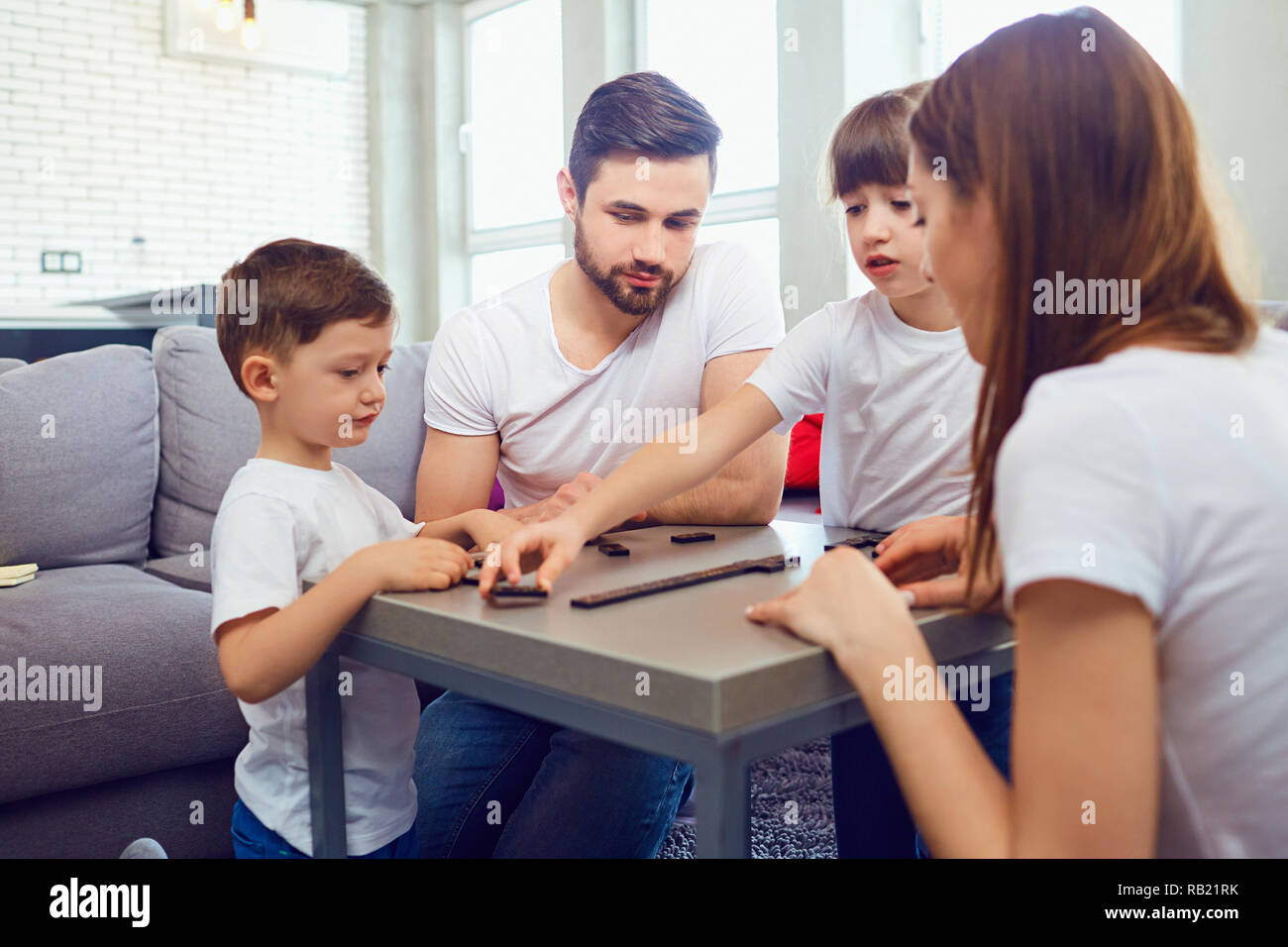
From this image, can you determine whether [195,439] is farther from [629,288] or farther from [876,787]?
[876,787]

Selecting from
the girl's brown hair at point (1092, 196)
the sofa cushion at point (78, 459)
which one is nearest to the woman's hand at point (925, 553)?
the girl's brown hair at point (1092, 196)

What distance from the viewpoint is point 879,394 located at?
57.3 inches

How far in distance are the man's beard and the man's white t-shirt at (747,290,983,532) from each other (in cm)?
33

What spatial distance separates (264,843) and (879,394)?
0.93 m

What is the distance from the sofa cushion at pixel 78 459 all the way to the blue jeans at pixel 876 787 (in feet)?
5.17

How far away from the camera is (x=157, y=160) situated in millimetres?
6520

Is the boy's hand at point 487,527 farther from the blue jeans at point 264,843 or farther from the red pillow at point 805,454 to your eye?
the red pillow at point 805,454

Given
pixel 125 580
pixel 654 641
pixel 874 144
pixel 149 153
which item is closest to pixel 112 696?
pixel 125 580

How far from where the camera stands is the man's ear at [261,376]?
46.6 inches

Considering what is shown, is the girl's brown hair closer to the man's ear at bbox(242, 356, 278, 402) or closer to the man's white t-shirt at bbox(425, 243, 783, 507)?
the man's ear at bbox(242, 356, 278, 402)

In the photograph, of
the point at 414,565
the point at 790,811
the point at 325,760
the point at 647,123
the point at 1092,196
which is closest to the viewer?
the point at 1092,196

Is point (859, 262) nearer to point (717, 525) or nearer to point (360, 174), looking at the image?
point (717, 525)
